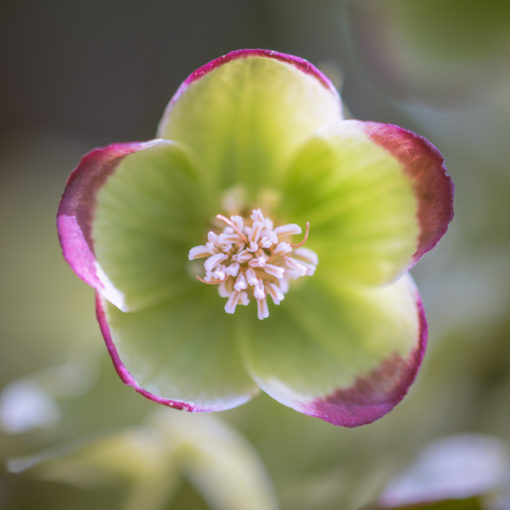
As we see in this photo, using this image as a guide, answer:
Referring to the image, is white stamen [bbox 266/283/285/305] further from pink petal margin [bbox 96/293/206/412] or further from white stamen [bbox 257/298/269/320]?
pink petal margin [bbox 96/293/206/412]

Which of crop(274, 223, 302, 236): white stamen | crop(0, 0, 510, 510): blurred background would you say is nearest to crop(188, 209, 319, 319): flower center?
crop(274, 223, 302, 236): white stamen

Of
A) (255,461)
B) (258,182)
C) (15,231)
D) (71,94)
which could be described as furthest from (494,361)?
(71,94)

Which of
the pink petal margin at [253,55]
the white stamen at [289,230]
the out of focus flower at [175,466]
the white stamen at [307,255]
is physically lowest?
the out of focus flower at [175,466]

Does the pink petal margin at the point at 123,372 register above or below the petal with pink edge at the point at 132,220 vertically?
below

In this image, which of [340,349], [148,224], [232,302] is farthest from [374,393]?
[148,224]

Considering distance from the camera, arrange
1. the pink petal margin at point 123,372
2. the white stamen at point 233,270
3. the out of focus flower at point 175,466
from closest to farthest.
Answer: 1. the pink petal margin at point 123,372
2. the white stamen at point 233,270
3. the out of focus flower at point 175,466

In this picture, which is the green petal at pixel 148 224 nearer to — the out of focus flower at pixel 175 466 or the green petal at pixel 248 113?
the green petal at pixel 248 113

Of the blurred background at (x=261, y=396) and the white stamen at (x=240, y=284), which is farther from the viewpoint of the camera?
the blurred background at (x=261, y=396)

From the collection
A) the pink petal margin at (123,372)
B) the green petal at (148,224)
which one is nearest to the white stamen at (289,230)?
the green petal at (148,224)

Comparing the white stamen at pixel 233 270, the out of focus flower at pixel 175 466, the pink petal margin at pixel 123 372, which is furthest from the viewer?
the out of focus flower at pixel 175 466
